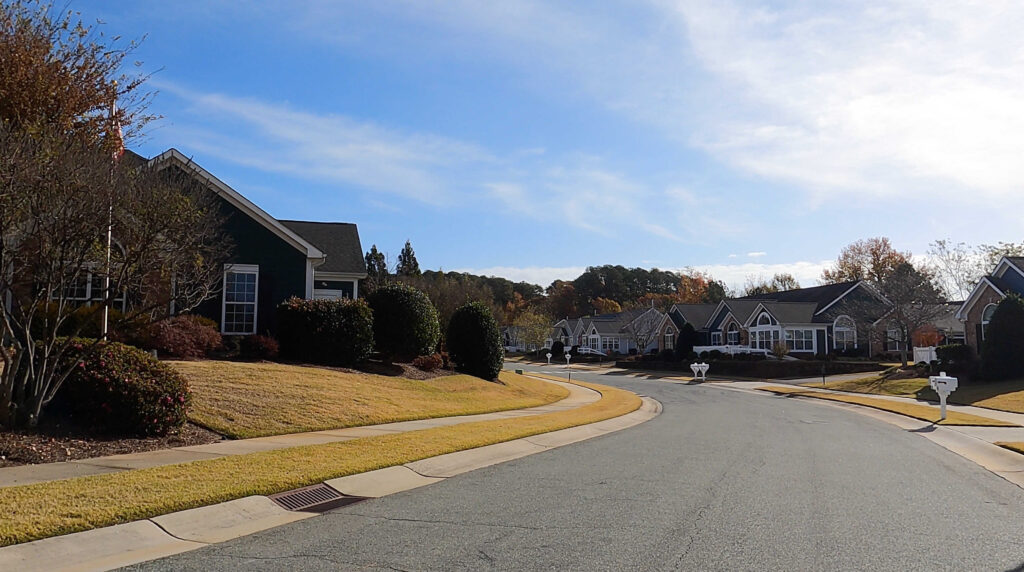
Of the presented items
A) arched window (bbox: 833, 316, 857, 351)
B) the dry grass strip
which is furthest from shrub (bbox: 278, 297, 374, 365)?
arched window (bbox: 833, 316, 857, 351)

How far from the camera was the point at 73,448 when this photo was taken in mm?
11492

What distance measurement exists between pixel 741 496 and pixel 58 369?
37.9ft

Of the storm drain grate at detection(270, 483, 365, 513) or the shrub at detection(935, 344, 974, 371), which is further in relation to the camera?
the shrub at detection(935, 344, 974, 371)

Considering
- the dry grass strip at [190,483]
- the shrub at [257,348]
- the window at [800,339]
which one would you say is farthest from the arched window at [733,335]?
the dry grass strip at [190,483]

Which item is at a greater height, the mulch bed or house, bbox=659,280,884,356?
house, bbox=659,280,884,356

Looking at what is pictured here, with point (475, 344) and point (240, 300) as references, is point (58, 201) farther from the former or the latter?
point (475, 344)

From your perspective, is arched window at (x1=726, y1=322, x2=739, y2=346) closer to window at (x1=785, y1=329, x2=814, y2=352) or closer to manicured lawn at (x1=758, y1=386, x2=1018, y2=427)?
window at (x1=785, y1=329, x2=814, y2=352)

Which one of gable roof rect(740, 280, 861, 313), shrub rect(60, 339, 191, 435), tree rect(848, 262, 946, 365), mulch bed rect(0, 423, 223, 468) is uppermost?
gable roof rect(740, 280, 861, 313)

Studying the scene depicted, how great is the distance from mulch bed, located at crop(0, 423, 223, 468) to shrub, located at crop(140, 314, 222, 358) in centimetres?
704

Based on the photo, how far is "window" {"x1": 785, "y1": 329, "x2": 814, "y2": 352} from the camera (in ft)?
189

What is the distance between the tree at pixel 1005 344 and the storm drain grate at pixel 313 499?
31982 millimetres

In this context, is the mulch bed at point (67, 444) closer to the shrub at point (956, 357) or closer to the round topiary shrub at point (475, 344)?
the round topiary shrub at point (475, 344)

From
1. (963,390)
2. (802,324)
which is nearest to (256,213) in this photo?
(963,390)

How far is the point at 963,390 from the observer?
3139cm
